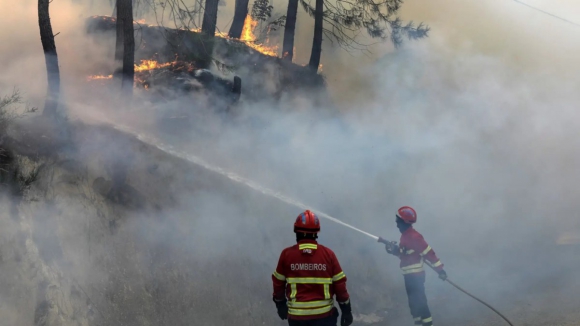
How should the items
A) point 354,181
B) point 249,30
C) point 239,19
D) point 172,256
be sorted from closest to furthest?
1. point 172,256
2. point 354,181
3. point 239,19
4. point 249,30

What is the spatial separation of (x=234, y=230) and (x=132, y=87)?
4.31 meters

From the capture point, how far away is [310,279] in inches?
187

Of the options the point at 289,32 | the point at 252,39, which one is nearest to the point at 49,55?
the point at 289,32

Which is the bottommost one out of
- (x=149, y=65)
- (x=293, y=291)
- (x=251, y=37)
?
(x=293, y=291)

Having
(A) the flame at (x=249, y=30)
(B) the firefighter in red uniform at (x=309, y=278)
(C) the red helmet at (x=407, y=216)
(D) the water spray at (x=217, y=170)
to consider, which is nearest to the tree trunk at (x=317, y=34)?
(A) the flame at (x=249, y=30)

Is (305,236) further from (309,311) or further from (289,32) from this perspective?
(289,32)

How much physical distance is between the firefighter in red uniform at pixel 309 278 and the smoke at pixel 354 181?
265 centimetres

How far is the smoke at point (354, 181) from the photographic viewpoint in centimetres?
741

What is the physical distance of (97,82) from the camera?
37.4 feet

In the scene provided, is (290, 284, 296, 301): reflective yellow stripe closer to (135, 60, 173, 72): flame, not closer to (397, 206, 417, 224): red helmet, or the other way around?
(397, 206, 417, 224): red helmet

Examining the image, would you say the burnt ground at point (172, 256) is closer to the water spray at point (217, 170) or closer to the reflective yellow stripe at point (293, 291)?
the water spray at point (217, 170)

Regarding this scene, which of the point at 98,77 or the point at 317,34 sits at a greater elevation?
the point at 317,34

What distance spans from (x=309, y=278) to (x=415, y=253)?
238cm

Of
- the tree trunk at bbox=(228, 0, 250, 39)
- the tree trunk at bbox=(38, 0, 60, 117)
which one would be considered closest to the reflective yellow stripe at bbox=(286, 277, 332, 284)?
the tree trunk at bbox=(38, 0, 60, 117)
